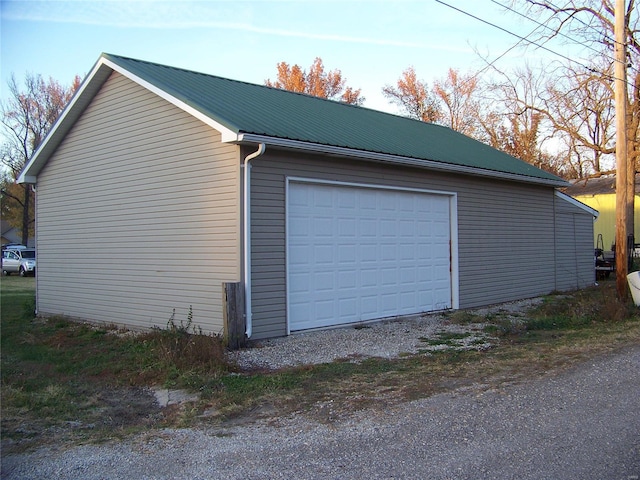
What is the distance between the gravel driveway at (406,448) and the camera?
4.24m

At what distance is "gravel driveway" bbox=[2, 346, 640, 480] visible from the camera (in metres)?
4.24

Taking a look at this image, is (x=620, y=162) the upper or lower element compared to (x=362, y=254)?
upper

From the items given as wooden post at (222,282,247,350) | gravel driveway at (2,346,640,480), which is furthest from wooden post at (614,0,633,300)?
wooden post at (222,282,247,350)

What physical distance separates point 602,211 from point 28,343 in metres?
33.4

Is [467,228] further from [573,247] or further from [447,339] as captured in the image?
[573,247]

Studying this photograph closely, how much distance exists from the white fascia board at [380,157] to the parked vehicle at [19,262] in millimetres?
25575

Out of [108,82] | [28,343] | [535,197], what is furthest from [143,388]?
[535,197]

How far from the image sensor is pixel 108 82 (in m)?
12.0

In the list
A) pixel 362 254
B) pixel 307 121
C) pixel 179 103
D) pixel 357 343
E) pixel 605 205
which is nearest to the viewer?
pixel 357 343

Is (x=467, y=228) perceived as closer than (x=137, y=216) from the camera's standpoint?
No

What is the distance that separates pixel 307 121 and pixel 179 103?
252 centimetres

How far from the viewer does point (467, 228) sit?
13.6m

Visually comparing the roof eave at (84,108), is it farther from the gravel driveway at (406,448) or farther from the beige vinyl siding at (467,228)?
the gravel driveway at (406,448)

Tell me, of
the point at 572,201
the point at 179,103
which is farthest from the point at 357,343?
the point at 572,201
